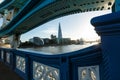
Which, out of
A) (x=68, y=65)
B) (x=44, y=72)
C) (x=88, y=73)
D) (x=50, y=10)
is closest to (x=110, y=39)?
(x=88, y=73)

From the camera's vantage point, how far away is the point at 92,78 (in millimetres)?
2439

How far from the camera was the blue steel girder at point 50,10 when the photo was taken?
1614cm

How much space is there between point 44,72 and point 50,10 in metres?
14.6

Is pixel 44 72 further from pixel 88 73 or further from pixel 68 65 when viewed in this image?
pixel 88 73

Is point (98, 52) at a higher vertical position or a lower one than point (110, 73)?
higher

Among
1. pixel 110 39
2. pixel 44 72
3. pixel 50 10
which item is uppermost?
pixel 50 10

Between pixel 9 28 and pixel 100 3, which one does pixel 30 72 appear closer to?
pixel 100 3

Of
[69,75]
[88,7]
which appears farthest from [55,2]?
[69,75]

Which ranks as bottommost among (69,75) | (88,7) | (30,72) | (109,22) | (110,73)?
(30,72)

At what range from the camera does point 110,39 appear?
168 centimetres

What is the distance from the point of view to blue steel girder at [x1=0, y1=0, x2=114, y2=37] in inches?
635

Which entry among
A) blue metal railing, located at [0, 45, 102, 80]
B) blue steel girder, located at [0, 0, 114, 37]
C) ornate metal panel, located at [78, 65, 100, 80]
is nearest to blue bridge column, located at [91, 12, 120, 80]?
blue metal railing, located at [0, 45, 102, 80]

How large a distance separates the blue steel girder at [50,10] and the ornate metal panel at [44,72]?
35.1 ft

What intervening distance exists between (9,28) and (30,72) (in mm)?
19191
